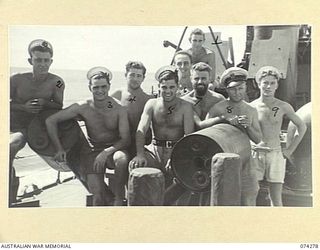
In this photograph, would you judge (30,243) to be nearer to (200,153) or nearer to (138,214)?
(138,214)

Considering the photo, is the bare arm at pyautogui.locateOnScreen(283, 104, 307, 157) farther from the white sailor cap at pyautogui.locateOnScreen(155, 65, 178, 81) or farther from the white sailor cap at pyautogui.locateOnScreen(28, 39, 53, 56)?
the white sailor cap at pyautogui.locateOnScreen(28, 39, 53, 56)

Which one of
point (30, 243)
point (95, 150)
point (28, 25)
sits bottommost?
point (30, 243)

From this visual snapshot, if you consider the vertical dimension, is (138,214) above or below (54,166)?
below

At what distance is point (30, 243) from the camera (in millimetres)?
1328

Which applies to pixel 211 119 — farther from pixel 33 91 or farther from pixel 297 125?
pixel 33 91

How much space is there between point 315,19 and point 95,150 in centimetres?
69

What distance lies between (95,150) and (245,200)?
427 mm

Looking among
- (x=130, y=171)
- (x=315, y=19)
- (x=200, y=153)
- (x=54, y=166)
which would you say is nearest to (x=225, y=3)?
(x=315, y=19)

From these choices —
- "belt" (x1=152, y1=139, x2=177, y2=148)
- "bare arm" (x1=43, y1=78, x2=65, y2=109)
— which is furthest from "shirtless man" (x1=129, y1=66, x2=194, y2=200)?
"bare arm" (x1=43, y1=78, x2=65, y2=109)

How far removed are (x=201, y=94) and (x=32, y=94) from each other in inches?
18.1

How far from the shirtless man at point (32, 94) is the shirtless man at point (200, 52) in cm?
37

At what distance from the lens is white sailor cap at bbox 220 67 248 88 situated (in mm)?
1346

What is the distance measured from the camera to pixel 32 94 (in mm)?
1355

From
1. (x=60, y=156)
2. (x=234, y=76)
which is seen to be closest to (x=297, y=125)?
(x=234, y=76)
